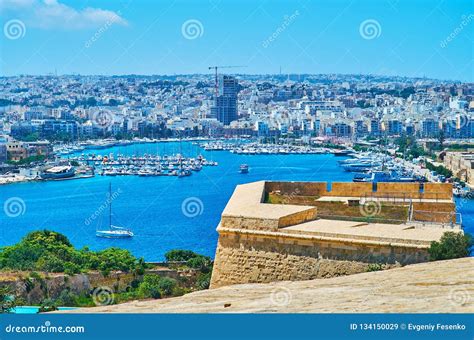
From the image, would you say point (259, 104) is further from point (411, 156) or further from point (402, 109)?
point (411, 156)

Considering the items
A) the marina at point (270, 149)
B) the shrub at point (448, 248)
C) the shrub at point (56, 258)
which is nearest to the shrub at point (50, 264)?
the shrub at point (56, 258)

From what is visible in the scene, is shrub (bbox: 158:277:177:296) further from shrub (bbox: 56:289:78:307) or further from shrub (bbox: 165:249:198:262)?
shrub (bbox: 165:249:198:262)

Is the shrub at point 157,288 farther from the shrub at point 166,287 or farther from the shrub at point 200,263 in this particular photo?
the shrub at point 200,263

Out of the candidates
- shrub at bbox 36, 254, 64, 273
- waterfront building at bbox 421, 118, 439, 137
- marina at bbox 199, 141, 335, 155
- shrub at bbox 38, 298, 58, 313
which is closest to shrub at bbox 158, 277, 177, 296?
shrub at bbox 36, 254, 64, 273

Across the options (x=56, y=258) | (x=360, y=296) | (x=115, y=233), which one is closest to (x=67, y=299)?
(x=56, y=258)

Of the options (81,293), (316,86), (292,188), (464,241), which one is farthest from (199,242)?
(316,86)

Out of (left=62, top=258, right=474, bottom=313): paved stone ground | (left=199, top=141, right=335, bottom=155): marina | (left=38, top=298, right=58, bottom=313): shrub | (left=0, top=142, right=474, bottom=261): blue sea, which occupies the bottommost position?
(left=0, top=142, right=474, bottom=261): blue sea
